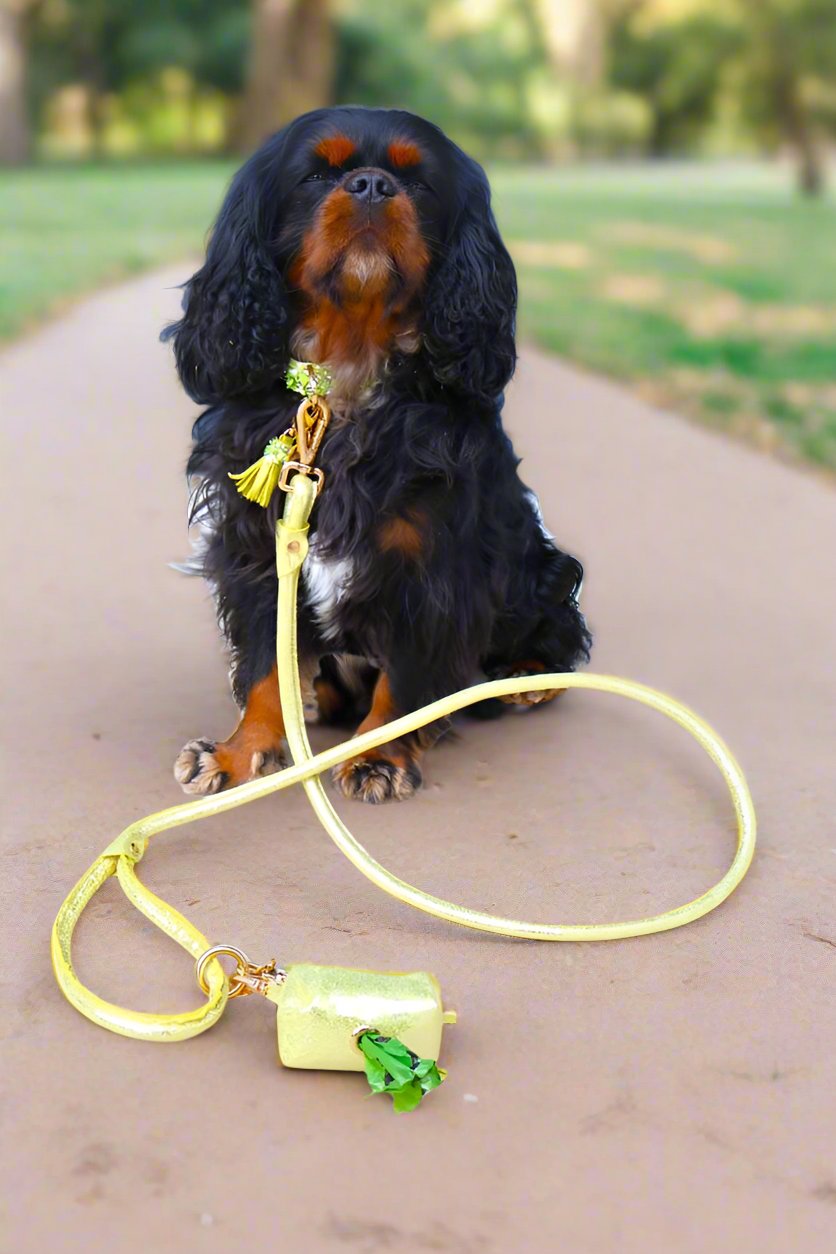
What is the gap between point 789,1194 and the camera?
1.91 m

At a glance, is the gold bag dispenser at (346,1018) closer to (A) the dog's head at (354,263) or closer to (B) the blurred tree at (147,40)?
(A) the dog's head at (354,263)

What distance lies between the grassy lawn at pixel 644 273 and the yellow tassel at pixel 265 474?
5.02 m

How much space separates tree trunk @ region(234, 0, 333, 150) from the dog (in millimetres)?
28475

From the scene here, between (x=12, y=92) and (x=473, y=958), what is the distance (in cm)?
3294

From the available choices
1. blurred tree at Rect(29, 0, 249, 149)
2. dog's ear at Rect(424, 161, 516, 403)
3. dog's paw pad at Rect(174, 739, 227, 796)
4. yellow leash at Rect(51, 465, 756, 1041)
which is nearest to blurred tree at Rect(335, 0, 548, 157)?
blurred tree at Rect(29, 0, 249, 149)

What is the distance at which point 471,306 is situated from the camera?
3070mm

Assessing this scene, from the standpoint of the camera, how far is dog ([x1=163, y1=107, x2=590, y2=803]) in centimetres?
297

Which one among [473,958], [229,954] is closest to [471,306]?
[473,958]

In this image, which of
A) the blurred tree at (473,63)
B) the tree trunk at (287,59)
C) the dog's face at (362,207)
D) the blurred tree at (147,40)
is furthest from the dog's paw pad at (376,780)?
the blurred tree at (473,63)

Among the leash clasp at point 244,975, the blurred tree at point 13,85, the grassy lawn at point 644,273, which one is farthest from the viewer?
the blurred tree at point 13,85

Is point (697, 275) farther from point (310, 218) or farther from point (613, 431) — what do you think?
point (310, 218)

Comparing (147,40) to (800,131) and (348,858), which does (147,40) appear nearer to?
(800,131)

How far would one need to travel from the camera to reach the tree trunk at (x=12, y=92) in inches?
1184

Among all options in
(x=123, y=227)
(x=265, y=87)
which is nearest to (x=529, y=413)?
(x=123, y=227)
